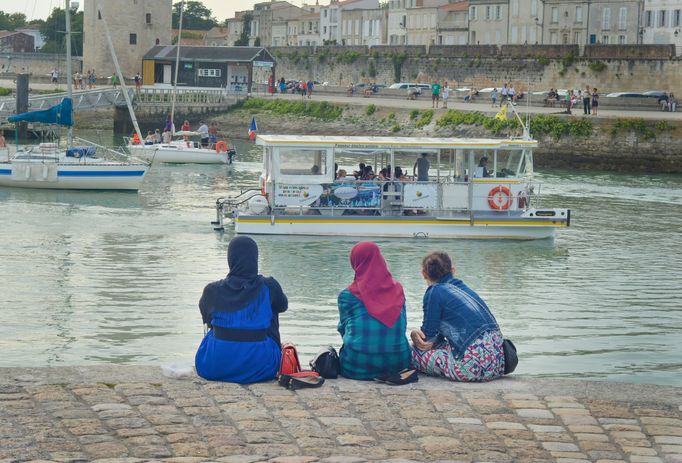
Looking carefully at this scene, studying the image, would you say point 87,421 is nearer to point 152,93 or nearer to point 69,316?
point 69,316

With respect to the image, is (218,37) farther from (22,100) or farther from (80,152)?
(80,152)

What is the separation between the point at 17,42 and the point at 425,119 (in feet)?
304

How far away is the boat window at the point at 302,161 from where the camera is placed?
22.4 metres

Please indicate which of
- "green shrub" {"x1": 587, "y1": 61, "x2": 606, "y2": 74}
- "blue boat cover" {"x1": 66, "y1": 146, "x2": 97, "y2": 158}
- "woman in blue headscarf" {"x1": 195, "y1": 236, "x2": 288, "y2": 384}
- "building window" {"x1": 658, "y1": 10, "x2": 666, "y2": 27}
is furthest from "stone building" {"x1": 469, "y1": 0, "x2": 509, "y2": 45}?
"woman in blue headscarf" {"x1": 195, "y1": 236, "x2": 288, "y2": 384}

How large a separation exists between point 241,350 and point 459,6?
91758 mm

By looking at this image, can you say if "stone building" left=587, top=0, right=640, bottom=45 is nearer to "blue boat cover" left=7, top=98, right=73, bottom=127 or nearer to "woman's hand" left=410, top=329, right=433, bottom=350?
"blue boat cover" left=7, top=98, right=73, bottom=127

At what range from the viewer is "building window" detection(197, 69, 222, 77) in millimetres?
70000

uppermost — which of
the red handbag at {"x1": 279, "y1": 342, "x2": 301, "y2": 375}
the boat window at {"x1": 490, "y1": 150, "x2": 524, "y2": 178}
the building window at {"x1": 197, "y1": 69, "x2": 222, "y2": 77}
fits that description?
the building window at {"x1": 197, "y1": 69, "x2": 222, "y2": 77}

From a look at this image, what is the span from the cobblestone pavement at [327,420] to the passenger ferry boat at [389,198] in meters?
13.8

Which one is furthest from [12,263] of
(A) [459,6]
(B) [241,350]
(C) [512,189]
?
(A) [459,6]

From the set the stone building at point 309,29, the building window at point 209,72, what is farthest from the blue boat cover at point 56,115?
the stone building at point 309,29

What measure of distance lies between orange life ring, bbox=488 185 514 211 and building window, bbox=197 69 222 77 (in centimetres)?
4860

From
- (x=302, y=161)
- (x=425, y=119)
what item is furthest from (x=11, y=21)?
(x=302, y=161)

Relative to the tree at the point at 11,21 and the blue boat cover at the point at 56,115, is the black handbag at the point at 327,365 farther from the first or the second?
the tree at the point at 11,21
